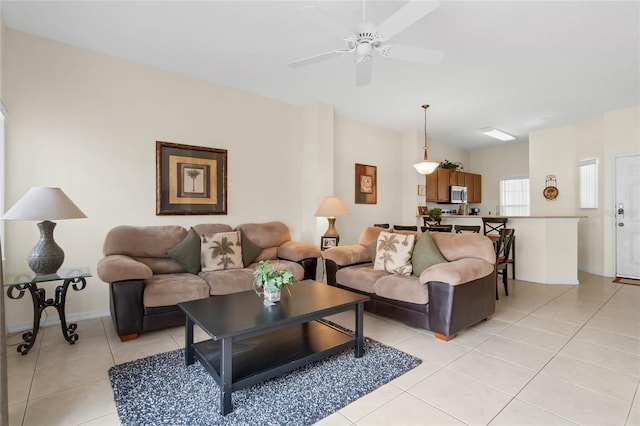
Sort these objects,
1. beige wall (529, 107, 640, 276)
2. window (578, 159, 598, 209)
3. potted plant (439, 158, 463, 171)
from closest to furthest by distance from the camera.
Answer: beige wall (529, 107, 640, 276) < window (578, 159, 598, 209) < potted plant (439, 158, 463, 171)

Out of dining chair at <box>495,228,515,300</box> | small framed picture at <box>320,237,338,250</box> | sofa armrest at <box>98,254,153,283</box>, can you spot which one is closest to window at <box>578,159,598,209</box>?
dining chair at <box>495,228,515,300</box>

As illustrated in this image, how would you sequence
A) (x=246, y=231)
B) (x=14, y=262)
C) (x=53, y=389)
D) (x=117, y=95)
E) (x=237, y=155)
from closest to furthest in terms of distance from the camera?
1. (x=53, y=389)
2. (x=14, y=262)
3. (x=117, y=95)
4. (x=246, y=231)
5. (x=237, y=155)

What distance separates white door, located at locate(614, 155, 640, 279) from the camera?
196 inches

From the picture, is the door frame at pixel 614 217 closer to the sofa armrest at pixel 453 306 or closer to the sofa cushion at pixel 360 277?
the sofa armrest at pixel 453 306

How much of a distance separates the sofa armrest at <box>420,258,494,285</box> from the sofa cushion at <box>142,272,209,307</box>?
6.69 feet

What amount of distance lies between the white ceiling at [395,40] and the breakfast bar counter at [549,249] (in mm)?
1815

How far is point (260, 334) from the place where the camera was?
1930 millimetres

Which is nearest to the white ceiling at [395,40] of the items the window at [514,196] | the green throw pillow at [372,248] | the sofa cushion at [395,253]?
the sofa cushion at [395,253]

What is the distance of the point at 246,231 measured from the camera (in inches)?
158

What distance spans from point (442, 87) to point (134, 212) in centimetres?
407

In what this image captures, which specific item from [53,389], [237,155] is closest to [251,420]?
[53,389]

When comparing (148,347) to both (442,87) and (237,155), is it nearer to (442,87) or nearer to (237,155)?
(237,155)

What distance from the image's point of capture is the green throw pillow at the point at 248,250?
3.71 metres

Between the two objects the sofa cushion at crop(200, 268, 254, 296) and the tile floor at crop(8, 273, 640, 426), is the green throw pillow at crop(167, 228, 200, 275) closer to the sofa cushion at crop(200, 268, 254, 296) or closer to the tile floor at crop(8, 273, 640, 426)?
the sofa cushion at crop(200, 268, 254, 296)
